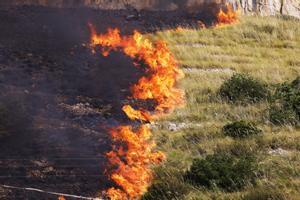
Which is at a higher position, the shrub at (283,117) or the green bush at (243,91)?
the green bush at (243,91)

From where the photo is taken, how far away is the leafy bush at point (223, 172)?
1024 cm

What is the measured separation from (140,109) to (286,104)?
4.57 m

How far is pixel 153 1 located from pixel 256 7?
252 inches

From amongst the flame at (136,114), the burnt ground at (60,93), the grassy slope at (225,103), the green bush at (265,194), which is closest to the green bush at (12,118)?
the burnt ground at (60,93)

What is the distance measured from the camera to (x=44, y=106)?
1483 centimetres

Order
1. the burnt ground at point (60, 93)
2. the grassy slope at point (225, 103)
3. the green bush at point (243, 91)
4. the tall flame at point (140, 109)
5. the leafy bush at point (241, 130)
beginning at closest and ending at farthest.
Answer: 1. the grassy slope at point (225, 103)
2. the tall flame at point (140, 109)
3. the burnt ground at point (60, 93)
4. the leafy bush at point (241, 130)
5. the green bush at point (243, 91)

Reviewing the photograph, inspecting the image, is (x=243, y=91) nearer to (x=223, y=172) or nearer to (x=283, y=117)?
(x=283, y=117)

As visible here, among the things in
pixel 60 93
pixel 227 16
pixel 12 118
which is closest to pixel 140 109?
pixel 60 93

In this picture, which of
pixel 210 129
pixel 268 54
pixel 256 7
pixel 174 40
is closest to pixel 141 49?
pixel 174 40

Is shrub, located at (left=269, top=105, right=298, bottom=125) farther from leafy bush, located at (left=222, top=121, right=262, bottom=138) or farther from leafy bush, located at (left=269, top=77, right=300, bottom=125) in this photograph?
leafy bush, located at (left=222, top=121, right=262, bottom=138)

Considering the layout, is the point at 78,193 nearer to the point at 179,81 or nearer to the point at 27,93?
the point at 27,93

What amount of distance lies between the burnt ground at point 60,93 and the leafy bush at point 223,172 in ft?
6.77

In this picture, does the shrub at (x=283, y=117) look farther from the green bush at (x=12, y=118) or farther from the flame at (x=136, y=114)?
the green bush at (x=12, y=118)

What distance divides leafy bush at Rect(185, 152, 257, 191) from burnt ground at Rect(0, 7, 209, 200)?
6.77 ft
